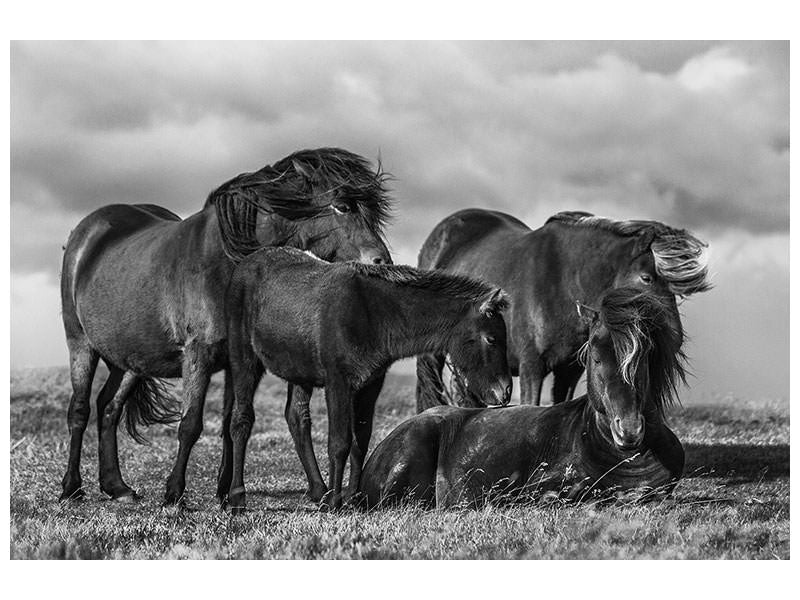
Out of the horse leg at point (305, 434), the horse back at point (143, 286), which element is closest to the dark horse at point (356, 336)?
the horse leg at point (305, 434)

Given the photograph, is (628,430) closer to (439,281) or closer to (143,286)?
(439,281)

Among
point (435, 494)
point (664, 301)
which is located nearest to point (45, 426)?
point (435, 494)

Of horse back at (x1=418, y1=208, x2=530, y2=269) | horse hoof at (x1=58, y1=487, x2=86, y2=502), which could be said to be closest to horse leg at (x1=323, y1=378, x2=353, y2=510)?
horse hoof at (x1=58, y1=487, x2=86, y2=502)

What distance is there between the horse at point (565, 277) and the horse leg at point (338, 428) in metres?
2.60

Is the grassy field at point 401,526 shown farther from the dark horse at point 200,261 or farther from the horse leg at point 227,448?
A: the dark horse at point 200,261

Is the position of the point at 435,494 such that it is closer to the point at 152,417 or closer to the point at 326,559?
the point at 326,559

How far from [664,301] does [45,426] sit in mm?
11912

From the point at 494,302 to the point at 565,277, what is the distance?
3.04 metres

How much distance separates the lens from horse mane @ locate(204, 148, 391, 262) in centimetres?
1013

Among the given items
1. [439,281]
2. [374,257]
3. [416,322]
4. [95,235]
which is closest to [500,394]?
[416,322]

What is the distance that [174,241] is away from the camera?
10.9 metres

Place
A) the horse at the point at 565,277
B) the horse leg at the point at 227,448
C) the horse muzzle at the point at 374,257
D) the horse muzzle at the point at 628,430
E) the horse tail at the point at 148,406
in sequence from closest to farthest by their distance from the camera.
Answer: the horse muzzle at the point at 628,430, the horse muzzle at the point at 374,257, the horse leg at the point at 227,448, the horse at the point at 565,277, the horse tail at the point at 148,406

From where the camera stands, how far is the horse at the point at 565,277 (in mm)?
11398

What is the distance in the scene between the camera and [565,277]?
39.5ft
